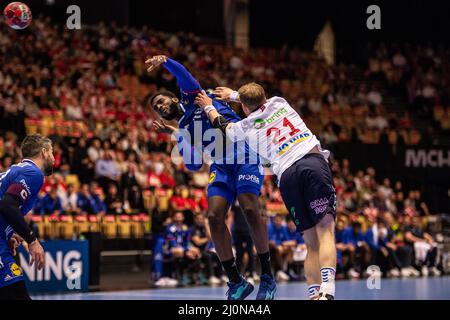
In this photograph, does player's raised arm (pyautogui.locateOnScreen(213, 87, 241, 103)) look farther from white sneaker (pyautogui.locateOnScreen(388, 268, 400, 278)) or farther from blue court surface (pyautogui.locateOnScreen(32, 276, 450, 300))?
white sneaker (pyautogui.locateOnScreen(388, 268, 400, 278))

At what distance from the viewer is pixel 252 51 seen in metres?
30.2

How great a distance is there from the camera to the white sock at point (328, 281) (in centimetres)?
683

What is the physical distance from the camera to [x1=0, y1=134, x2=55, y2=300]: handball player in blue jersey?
6.07m

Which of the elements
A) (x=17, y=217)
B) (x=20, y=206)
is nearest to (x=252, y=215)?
(x=20, y=206)

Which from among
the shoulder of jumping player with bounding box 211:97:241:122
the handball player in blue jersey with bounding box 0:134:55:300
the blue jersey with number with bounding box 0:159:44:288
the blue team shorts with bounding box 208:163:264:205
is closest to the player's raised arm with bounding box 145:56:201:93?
the shoulder of jumping player with bounding box 211:97:241:122

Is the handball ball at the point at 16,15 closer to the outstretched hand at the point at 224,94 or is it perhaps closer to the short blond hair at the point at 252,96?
the outstretched hand at the point at 224,94

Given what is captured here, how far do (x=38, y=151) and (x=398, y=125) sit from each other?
22.9 metres

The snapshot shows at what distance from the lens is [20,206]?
6281 millimetres

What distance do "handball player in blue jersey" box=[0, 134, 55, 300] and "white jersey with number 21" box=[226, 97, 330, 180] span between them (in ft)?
6.08

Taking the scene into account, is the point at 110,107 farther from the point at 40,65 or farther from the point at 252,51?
the point at 252,51

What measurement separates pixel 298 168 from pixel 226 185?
4.34ft

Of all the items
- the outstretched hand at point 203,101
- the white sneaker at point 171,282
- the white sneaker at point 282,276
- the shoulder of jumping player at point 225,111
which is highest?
the outstretched hand at point 203,101

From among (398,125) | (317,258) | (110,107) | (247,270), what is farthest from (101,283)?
(398,125)

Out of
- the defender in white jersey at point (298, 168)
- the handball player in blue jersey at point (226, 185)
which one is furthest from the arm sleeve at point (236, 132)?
the handball player in blue jersey at point (226, 185)
